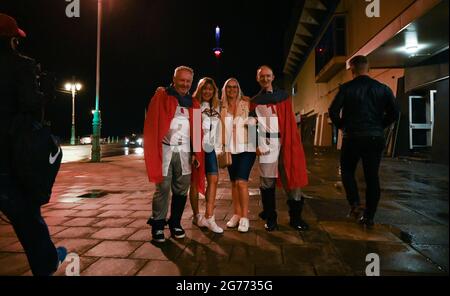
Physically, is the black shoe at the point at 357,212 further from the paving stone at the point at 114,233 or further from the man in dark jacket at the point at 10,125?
the man in dark jacket at the point at 10,125

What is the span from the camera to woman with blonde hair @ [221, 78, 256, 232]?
139 inches

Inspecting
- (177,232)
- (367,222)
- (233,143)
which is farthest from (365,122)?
(177,232)

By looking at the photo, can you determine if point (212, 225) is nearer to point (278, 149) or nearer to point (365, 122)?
point (278, 149)

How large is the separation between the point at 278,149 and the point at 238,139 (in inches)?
19.2

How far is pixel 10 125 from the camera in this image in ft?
6.33

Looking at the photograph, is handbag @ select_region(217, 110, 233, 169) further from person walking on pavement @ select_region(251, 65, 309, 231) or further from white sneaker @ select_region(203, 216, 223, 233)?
white sneaker @ select_region(203, 216, 223, 233)

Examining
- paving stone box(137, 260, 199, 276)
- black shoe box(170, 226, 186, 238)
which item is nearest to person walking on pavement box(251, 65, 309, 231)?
black shoe box(170, 226, 186, 238)

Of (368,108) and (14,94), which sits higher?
(368,108)

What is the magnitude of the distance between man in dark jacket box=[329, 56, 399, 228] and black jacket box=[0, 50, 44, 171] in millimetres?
3123

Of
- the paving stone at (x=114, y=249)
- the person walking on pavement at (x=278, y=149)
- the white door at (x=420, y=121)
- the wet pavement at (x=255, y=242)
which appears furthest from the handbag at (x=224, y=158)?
the white door at (x=420, y=121)

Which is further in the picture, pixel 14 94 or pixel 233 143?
pixel 233 143

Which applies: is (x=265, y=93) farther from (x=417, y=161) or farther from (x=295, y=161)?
(x=417, y=161)

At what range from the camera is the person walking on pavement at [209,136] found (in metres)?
3.52

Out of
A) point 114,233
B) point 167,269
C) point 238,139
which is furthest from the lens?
point 238,139
